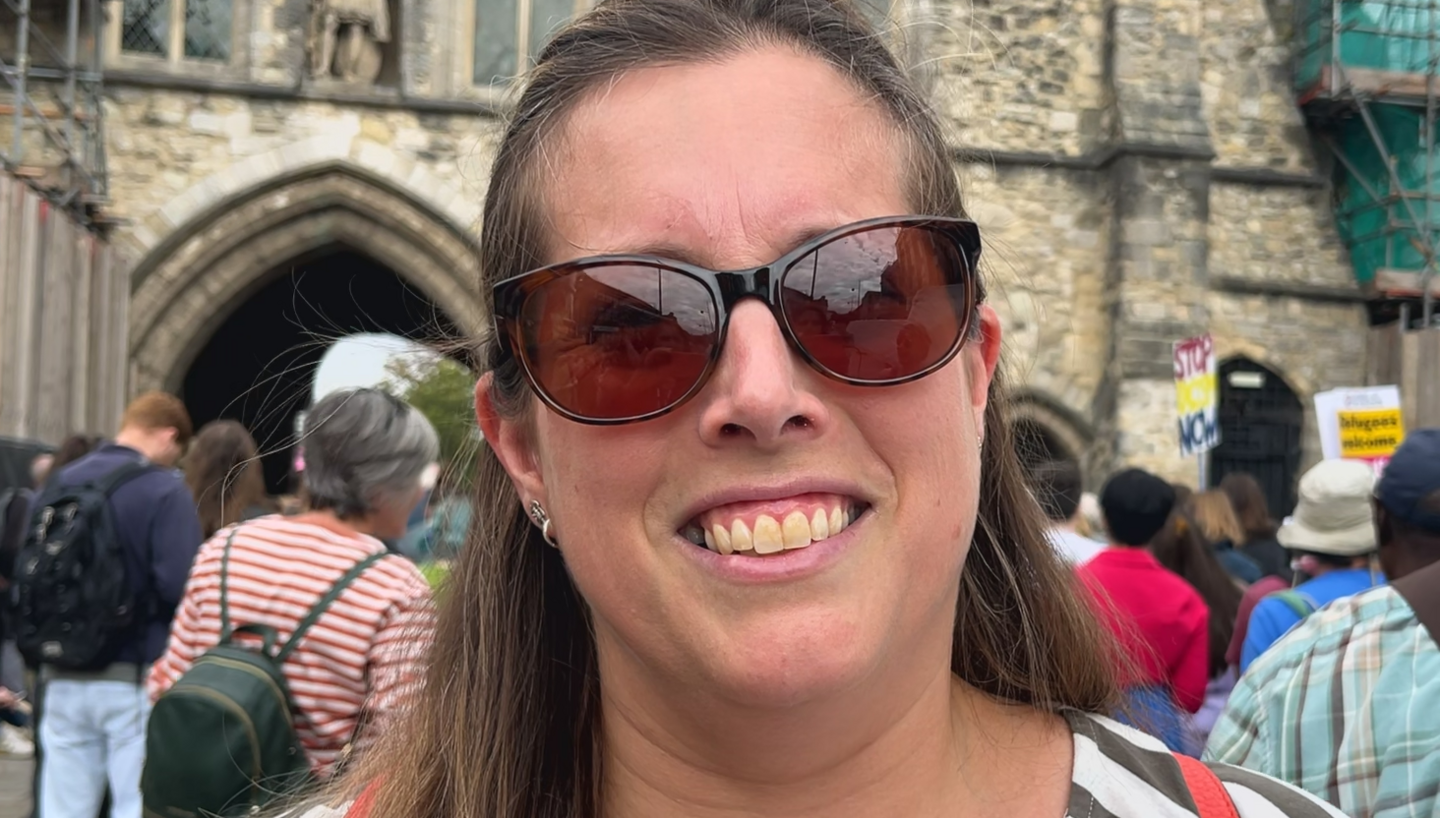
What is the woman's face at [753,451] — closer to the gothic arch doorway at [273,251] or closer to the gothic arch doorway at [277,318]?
the gothic arch doorway at [273,251]

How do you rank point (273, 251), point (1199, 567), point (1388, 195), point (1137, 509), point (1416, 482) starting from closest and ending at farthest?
1. point (1416, 482)
2. point (1137, 509)
3. point (1199, 567)
4. point (273, 251)
5. point (1388, 195)

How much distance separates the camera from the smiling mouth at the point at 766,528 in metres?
0.98

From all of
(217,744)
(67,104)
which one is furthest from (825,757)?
(67,104)

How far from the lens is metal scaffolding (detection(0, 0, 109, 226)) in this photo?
8969 mm

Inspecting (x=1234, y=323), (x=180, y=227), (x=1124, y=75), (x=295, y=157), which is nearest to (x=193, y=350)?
(x=180, y=227)

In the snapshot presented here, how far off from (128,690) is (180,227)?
690cm

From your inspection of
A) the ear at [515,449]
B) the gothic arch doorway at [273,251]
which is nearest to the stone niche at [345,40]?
the gothic arch doorway at [273,251]

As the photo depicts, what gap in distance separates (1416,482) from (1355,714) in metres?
0.78

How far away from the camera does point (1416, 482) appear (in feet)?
8.32

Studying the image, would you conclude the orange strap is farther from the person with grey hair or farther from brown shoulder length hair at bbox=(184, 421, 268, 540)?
brown shoulder length hair at bbox=(184, 421, 268, 540)

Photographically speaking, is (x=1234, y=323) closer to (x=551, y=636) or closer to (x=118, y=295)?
(x=118, y=295)

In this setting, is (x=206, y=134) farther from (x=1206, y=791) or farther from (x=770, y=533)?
(x=1206, y=791)

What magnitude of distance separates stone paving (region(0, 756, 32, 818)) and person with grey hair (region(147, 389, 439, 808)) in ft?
9.90

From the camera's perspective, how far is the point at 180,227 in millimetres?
10062
